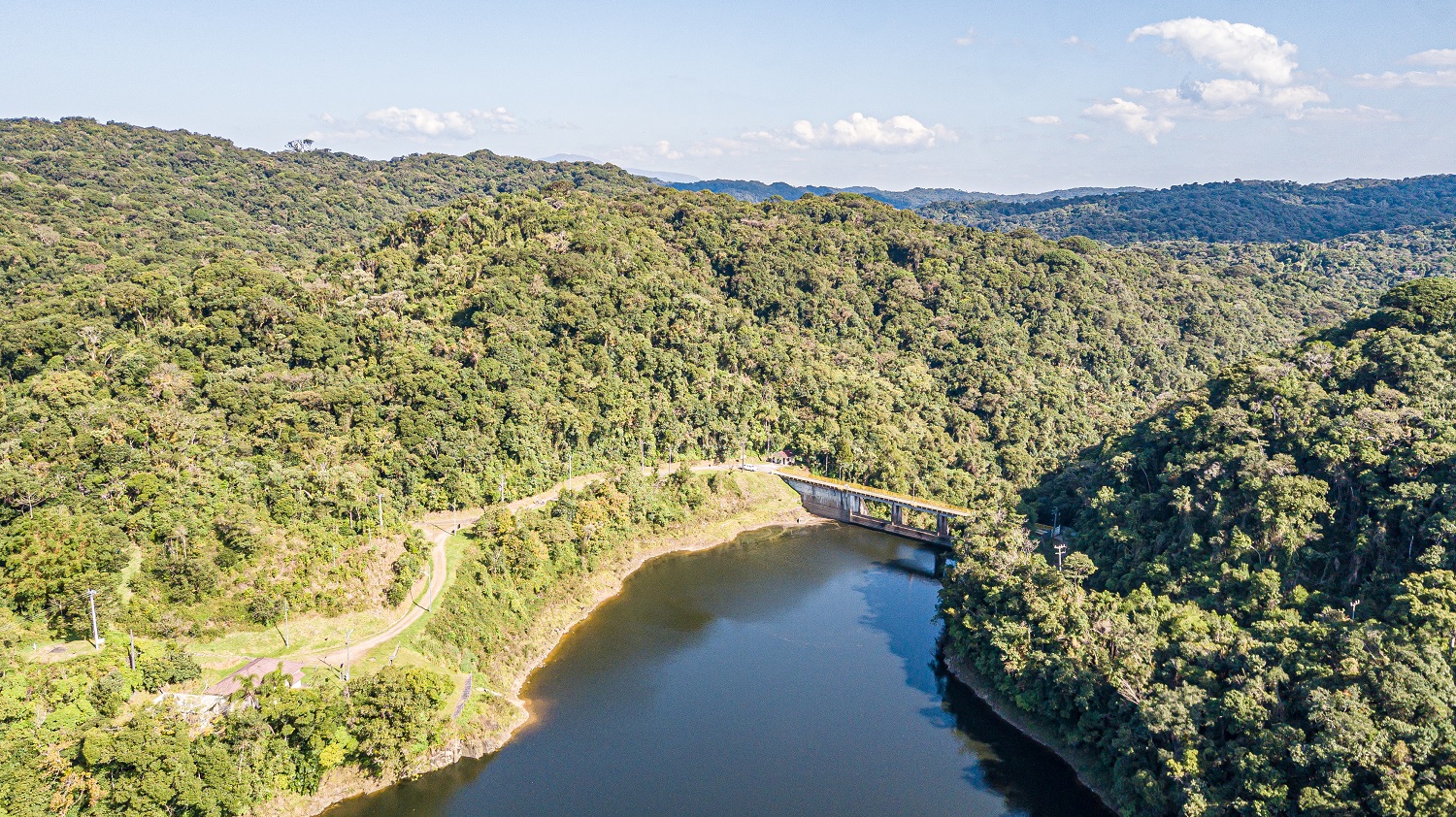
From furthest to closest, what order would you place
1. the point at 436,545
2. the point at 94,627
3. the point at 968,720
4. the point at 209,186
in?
the point at 209,186 → the point at 436,545 → the point at 968,720 → the point at 94,627

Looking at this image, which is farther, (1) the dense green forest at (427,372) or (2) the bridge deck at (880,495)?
(2) the bridge deck at (880,495)

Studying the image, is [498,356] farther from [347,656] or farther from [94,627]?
[94,627]

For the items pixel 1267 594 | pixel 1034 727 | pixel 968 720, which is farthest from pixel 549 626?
pixel 1267 594

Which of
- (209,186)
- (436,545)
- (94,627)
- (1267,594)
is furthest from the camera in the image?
(209,186)

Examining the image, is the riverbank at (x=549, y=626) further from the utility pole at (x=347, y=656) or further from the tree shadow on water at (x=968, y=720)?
the tree shadow on water at (x=968, y=720)

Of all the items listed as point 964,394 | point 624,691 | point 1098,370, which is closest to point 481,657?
point 624,691

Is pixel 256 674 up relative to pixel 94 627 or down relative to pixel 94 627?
down

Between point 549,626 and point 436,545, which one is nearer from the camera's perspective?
point 549,626

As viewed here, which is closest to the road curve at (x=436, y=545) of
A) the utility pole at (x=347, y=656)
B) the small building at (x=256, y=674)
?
the utility pole at (x=347, y=656)
